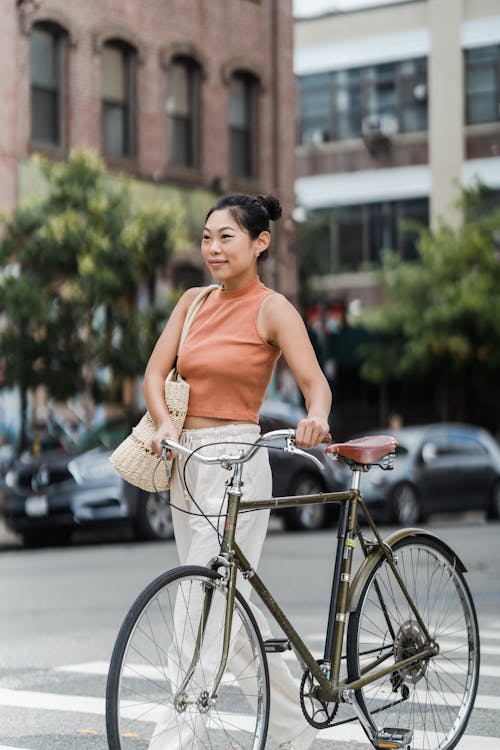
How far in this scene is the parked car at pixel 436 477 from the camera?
2295cm

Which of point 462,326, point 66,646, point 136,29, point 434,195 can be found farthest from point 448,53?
point 66,646

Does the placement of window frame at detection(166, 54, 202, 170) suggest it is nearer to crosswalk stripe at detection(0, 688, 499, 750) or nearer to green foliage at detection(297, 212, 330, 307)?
green foliage at detection(297, 212, 330, 307)

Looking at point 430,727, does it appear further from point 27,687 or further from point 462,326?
point 462,326

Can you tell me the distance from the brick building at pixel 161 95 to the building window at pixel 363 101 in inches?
420

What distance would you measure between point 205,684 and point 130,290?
2186 cm

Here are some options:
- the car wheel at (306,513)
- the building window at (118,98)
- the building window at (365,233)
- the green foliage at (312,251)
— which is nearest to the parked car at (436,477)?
the car wheel at (306,513)

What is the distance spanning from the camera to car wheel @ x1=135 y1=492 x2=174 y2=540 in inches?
747

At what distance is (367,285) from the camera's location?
4219 cm

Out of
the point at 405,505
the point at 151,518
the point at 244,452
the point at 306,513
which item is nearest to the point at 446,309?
the point at 405,505

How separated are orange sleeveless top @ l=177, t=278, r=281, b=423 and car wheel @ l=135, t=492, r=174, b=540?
1341 cm

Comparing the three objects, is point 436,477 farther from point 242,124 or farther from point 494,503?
point 242,124

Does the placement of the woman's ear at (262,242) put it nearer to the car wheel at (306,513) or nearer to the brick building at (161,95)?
the car wheel at (306,513)

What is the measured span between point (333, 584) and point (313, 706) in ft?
1.43

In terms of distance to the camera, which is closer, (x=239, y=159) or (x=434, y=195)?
(x=239, y=159)
